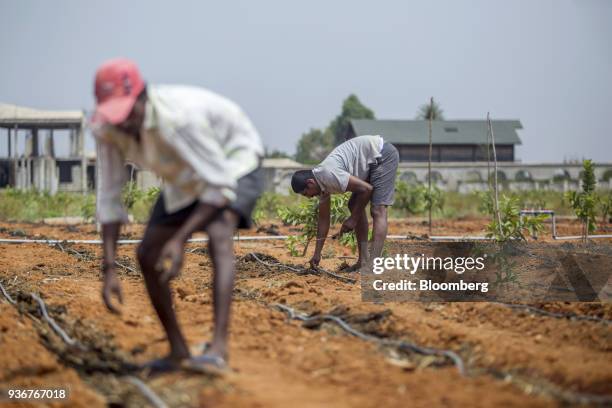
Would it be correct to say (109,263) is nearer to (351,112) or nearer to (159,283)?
(159,283)

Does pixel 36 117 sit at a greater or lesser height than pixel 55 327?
greater

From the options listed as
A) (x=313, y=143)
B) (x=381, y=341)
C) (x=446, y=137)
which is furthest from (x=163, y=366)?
(x=313, y=143)

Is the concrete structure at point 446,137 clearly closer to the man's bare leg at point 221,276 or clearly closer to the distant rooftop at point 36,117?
the distant rooftop at point 36,117

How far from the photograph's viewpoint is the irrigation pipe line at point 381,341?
3.70m

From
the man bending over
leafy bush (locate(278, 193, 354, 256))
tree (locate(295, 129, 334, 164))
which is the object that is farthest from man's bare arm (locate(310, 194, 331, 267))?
tree (locate(295, 129, 334, 164))

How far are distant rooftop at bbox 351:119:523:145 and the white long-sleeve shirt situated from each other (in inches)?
1635

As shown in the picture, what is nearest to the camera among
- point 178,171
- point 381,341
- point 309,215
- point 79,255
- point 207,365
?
point 207,365

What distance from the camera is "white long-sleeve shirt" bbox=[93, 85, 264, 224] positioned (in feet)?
10.9

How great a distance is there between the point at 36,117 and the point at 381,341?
93.1ft

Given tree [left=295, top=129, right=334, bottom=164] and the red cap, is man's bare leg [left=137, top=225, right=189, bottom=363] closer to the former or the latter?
the red cap

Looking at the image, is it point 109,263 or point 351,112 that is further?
point 351,112

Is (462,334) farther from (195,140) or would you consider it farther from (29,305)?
(29,305)

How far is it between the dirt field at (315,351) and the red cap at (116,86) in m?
1.25

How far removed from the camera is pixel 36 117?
97.8ft
